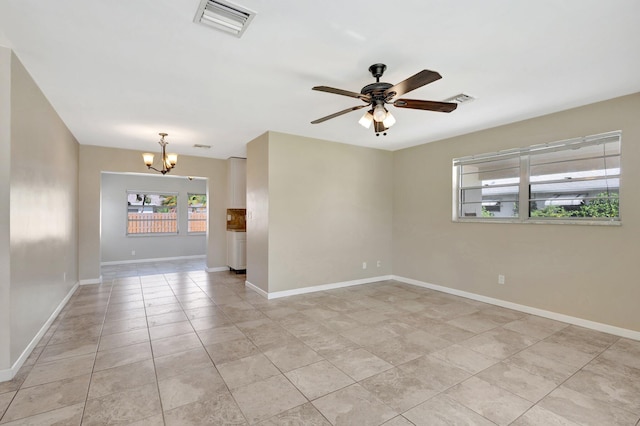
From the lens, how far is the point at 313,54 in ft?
8.04

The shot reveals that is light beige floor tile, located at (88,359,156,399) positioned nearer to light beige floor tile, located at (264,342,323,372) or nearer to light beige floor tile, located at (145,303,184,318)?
light beige floor tile, located at (264,342,323,372)

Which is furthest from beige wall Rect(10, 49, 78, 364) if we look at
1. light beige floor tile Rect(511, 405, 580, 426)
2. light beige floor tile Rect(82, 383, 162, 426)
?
light beige floor tile Rect(511, 405, 580, 426)

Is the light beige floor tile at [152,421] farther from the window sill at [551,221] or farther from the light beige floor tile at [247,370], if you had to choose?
the window sill at [551,221]

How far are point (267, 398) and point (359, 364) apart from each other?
2.90ft

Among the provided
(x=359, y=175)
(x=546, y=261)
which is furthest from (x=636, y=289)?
(x=359, y=175)

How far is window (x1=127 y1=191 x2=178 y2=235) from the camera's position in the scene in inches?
328

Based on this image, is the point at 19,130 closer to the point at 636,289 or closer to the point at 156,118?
the point at 156,118

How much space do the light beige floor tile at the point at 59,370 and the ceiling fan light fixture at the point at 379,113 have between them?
325cm

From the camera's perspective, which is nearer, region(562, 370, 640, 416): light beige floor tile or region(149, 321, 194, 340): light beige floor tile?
region(562, 370, 640, 416): light beige floor tile

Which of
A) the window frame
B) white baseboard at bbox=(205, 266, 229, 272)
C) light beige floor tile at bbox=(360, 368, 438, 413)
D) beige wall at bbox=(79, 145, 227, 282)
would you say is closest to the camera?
light beige floor tile at bbox=(360, 368, 438, 413)

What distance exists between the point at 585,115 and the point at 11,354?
20.4 feet

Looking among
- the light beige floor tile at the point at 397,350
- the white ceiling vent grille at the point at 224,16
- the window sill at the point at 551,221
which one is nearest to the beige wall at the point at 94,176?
the white ceiling vent grille at the point at 224,16

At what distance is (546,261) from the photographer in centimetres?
388

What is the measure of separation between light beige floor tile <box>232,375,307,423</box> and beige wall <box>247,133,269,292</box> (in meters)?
2.40
